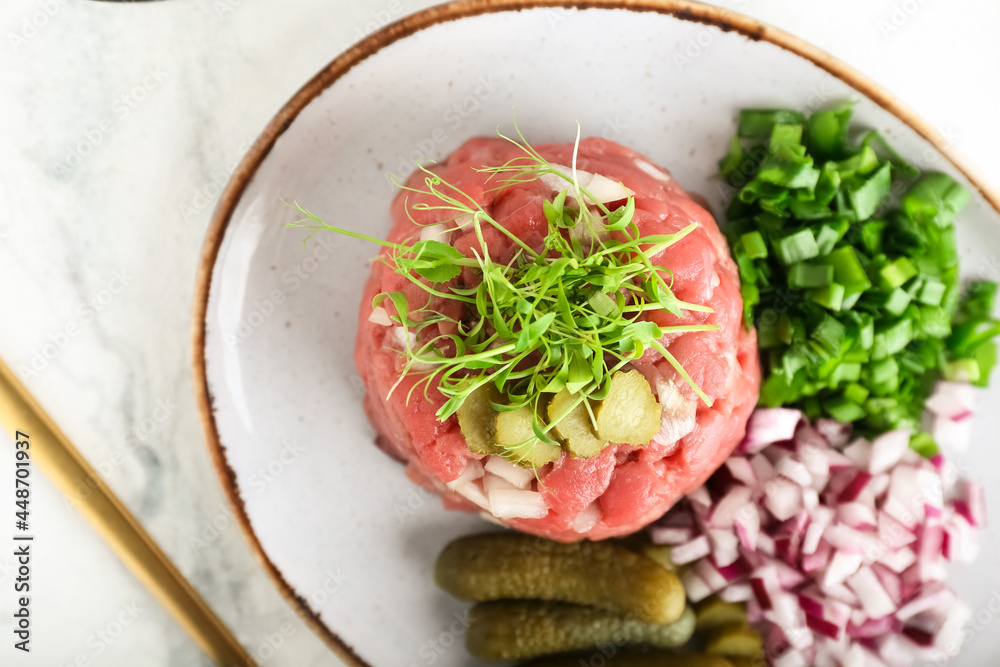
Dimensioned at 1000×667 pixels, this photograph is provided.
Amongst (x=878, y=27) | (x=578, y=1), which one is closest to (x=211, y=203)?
(x=578, y=1)

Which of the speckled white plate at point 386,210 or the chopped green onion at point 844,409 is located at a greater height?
the speckled white plate at point 386,210

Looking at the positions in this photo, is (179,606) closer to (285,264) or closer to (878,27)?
(285,264)

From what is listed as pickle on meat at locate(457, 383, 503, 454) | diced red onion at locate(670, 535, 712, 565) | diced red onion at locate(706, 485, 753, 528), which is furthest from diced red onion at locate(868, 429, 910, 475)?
pickle on meat at locate(457, 383, 503, 454)

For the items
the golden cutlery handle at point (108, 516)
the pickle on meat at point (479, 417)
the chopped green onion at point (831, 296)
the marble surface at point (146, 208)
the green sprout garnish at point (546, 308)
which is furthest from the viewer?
the golden cutlery handle at point (108, 516)

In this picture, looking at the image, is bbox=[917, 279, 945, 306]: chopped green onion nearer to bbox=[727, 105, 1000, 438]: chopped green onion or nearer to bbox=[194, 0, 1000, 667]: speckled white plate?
bbox=[727, 105, 1000, 438]: chopped green onion

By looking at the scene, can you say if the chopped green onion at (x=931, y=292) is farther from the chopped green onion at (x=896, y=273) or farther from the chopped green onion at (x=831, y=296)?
the chopped green onion at (x=831, y=296)

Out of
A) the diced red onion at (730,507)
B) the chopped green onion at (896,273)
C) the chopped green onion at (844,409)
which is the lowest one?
the diced red onion at (730,507)

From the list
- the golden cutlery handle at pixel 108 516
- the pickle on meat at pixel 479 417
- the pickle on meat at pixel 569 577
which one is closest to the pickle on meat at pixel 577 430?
→ the pickle on meat at pixel 479 417
